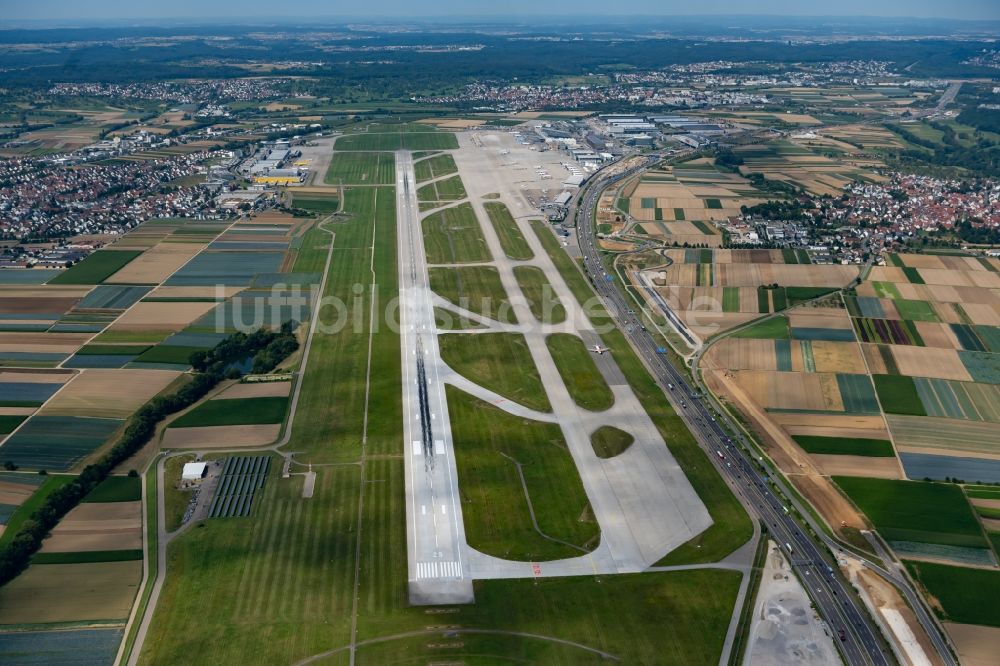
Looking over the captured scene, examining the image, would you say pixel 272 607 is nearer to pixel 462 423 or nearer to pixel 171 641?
pixel 171 641

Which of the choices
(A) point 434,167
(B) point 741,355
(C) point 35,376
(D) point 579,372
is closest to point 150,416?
(C) point 35,376

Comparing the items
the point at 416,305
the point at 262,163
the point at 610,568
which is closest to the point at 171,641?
the point at 610,568

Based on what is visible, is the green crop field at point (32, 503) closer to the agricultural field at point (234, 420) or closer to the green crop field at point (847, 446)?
the agricultural field at point (234, 420)

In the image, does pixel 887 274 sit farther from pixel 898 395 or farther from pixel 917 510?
pixel 917 510

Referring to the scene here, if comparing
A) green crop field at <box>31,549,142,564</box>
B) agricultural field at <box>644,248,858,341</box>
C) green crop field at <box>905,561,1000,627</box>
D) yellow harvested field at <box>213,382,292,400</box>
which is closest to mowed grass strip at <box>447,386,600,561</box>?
yellow harvested field at <box>213,382,292,400</box>

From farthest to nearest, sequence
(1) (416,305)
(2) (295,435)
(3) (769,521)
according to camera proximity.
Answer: (1) (416,305)
(2) (295,435)
(3) (769,521)

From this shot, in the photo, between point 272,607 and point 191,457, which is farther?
point 191,457

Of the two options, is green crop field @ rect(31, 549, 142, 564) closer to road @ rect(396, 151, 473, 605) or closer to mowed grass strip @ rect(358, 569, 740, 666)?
mowed grass strip @ rect(358, 569, 740, 666)
